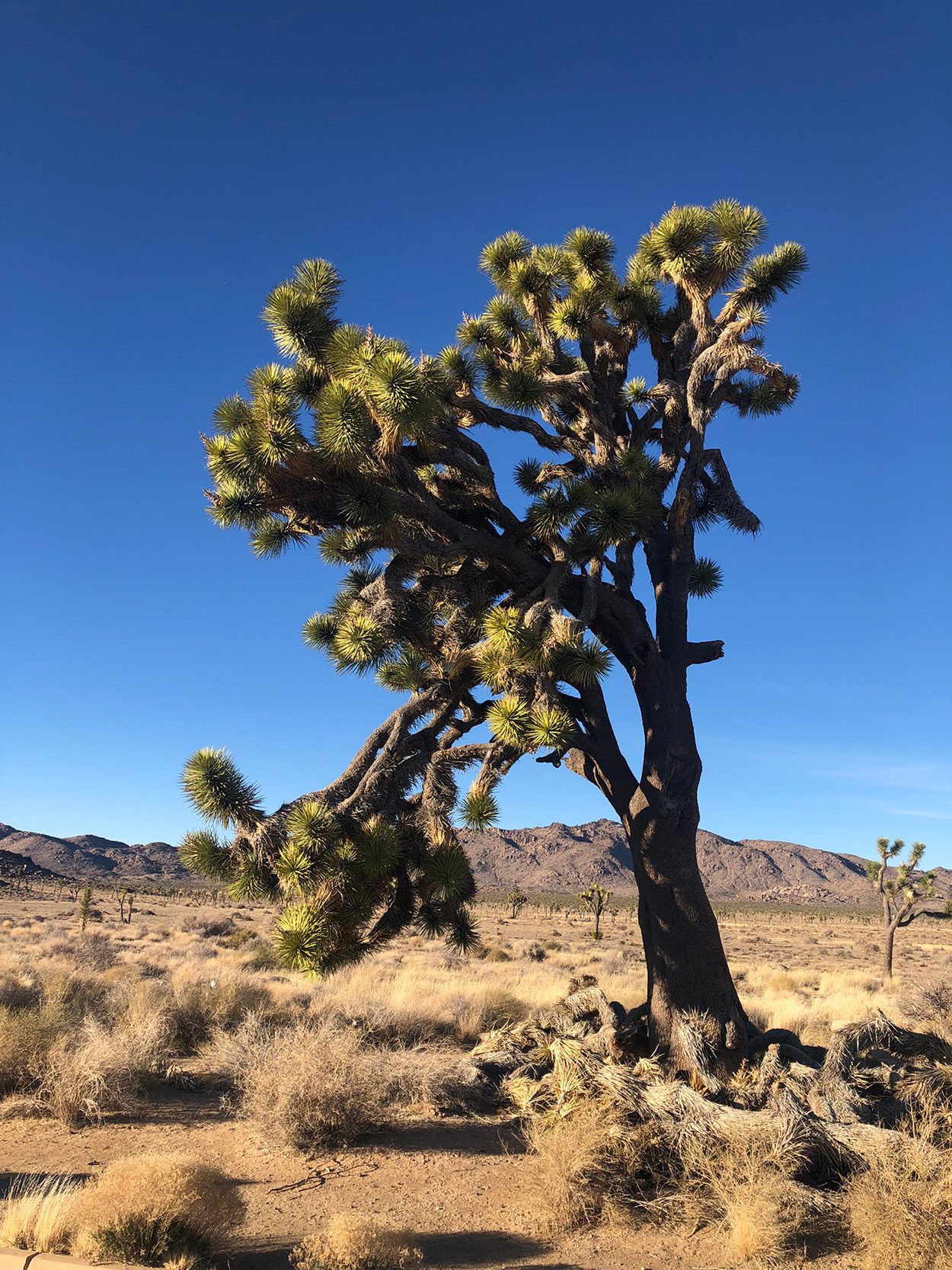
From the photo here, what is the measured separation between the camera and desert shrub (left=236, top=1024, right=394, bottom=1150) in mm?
7059

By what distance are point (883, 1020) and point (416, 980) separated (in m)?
8.83

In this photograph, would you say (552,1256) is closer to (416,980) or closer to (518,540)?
(518,540)

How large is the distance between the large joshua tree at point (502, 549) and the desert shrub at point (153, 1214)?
4.65 ft

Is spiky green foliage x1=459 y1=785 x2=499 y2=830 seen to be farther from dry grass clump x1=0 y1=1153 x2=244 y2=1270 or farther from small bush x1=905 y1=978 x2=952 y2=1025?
small bush x1=905 y1=978 x2=952 y2=1025

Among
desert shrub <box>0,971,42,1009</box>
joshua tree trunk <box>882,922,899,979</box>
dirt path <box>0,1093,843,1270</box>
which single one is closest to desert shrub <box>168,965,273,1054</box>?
desert shrub <box>0,971,42,1009</box>

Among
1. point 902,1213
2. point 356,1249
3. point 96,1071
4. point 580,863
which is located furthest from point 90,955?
point 580,863

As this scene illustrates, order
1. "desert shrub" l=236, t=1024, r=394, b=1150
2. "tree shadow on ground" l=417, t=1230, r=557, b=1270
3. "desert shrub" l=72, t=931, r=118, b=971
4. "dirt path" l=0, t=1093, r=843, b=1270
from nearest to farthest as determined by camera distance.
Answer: "tree shadow on ground" l=417, t=1230, r=557, b=1270 < "dirt path" l=0, t=1093, r=843, b=1270 < "desert shrub" l=236, t=1024, r=394, b=1150 < "desert shrub" l=72, t=931, r=118, b=971

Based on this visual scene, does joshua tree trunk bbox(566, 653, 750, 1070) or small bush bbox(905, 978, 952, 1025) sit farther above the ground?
joshua tree trunk bbox(566, 653, 750, 1070)

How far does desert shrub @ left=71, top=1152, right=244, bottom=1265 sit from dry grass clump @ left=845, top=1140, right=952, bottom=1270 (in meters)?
3.71

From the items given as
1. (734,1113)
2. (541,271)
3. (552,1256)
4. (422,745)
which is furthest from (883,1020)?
(541,271)

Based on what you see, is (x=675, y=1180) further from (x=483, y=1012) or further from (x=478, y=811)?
(x=483, y=1012)

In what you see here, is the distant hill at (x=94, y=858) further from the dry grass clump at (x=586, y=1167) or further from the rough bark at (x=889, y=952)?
the dry grass clump at (x=586, y=1167)

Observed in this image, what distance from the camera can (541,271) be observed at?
30.7 ft

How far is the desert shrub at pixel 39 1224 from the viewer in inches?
184
